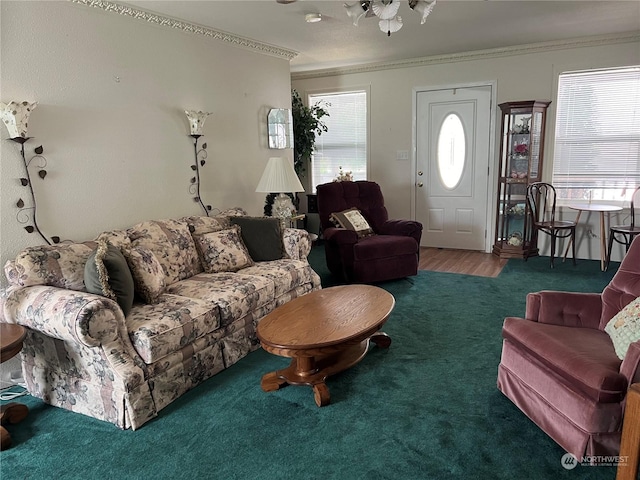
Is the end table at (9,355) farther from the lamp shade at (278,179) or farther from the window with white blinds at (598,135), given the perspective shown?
the window with white blinds at (598,135)

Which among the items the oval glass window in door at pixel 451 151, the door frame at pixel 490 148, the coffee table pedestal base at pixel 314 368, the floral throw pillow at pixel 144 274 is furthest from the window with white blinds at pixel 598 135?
the floral throw pillow at pixel 144 274

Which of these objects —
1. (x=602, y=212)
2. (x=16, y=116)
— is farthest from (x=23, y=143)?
(x=602, y=212)

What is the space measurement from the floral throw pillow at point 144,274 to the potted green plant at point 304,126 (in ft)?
11.2

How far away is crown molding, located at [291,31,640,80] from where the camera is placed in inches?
185

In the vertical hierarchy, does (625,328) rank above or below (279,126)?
below

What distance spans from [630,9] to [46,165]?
4.71 meters

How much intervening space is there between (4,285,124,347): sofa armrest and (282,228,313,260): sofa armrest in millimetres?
1792

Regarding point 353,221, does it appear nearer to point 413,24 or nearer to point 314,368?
point 413,24

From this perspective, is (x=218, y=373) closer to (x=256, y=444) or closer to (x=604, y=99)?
(x=256, y=444)

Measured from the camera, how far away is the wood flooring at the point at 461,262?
16.0ft

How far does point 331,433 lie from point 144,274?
1.46 meters

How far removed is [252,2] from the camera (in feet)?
10.8

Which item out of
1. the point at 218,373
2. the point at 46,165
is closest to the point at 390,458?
the point at 218,373

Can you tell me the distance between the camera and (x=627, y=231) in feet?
14.3
